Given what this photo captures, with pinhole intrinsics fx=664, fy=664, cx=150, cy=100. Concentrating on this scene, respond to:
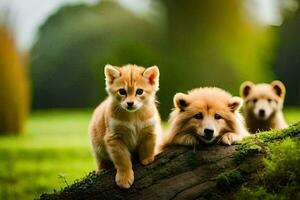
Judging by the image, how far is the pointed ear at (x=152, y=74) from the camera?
6.57m

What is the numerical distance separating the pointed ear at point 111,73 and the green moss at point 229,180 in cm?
145

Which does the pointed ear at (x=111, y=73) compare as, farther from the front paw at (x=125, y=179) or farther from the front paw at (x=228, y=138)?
the front paw at (x=228, y=138)

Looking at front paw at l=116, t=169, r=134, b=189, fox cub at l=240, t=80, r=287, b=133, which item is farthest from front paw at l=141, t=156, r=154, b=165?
A: fox cub at l=240, t=80, r=287, b=133

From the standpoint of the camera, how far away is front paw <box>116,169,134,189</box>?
245 inches

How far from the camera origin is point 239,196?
5.94m

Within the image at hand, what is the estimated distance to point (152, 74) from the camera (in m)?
6.62

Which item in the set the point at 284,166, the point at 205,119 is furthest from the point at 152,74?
the point at 284,166

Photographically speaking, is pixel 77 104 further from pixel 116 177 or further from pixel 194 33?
pixel 116 177

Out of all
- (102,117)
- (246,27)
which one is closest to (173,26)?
(246,27)

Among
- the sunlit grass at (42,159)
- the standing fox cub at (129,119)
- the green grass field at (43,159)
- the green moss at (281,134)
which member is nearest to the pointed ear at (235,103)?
the green moss at (281,134)

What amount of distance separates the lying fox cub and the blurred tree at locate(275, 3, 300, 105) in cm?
1481

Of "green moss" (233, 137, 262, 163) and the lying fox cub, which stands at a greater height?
the lying fox cub

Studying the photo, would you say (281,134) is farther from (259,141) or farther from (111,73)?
(111,73)

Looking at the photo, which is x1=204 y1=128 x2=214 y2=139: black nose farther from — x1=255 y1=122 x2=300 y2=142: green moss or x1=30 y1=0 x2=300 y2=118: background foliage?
x1=30 y1=0 x2=300 y2=118: background foliage
